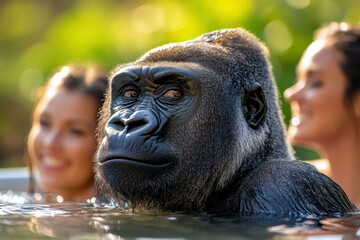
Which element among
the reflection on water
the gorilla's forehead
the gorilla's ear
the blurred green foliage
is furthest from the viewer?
the blurred green foliage

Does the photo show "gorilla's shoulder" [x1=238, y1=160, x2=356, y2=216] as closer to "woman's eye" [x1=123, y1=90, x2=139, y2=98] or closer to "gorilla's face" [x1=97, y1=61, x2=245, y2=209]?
"gorilla's face" [x1=97, y1=61, x2=245, y2=209]

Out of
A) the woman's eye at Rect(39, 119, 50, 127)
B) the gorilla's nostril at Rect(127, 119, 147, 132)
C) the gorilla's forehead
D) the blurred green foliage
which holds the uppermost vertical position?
the blurred green foliage

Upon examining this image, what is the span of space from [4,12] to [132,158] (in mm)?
13708

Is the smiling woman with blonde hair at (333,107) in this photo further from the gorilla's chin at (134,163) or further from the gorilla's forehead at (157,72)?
the gorilla's chin at (134,163)

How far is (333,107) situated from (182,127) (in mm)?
2144

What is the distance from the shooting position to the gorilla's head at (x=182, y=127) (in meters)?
3.26

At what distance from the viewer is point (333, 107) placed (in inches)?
210

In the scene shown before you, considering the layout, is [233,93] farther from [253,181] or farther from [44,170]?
[44,170]

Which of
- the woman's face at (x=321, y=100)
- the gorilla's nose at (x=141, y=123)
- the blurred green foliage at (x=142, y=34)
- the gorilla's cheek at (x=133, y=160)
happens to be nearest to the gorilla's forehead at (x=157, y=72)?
the gorilla's nose at (x=141, y=123)

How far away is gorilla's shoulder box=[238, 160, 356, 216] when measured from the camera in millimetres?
3246

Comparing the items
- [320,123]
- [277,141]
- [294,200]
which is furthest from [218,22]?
[294,200]

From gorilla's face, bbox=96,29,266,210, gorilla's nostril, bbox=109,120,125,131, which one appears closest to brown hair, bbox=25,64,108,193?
gorilla's face, bbox=96,29,266,210

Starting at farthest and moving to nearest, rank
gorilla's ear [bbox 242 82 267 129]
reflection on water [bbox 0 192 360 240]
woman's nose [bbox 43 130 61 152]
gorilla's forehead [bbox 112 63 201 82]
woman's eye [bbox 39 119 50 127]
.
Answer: woman's eye [bbox 39 119 50 127]
woman's nose [bbox 43 130 61 152]
gorilla's ear [bbox 242 82 267 129]
gorilla's forehead [bbox 112 63 201 82]
reflection on water [bbox 0 192 360 240]

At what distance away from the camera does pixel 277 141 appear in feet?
12.6
